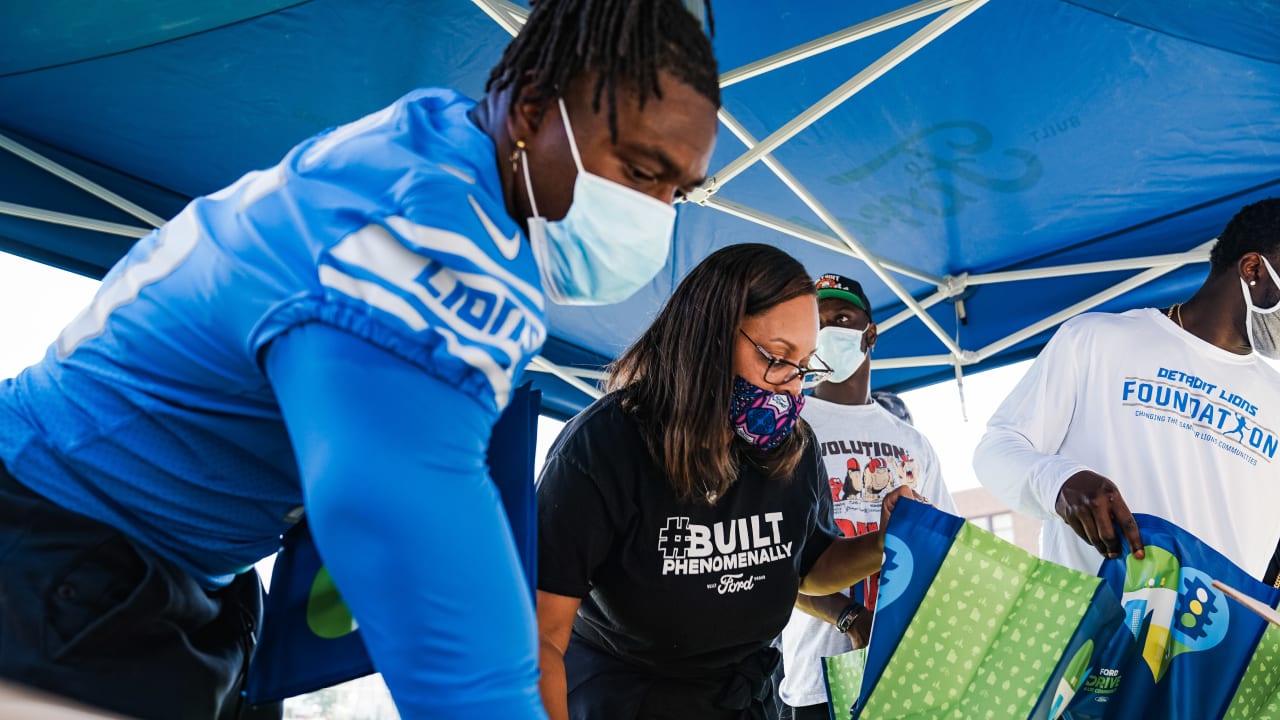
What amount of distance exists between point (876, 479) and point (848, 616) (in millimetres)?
765

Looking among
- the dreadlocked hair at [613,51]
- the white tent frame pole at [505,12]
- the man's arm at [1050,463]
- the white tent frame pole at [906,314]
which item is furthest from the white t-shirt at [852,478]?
the dreadlocked hair at [613,51]

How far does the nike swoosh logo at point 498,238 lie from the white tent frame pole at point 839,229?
9.24ft

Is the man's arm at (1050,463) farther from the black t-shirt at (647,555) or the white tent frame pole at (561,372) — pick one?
the white tent frame pole at (561,372)

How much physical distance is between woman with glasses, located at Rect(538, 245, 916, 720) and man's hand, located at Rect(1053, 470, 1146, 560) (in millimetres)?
458

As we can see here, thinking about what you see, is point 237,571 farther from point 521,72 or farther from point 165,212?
point 165,212

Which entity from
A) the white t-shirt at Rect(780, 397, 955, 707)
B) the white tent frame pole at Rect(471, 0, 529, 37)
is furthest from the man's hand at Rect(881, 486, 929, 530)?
the white tent frame pole at Rect(471, 0, 529, 37)

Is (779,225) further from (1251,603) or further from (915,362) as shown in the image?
(1251,603)

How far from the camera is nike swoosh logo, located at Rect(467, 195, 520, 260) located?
2.97 ft

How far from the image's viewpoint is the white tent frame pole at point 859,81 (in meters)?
A: 3.43

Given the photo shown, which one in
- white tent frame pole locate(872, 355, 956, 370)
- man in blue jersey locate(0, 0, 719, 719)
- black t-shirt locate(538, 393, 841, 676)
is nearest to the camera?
man in blue jersey locate(0, 0, 719, 719)

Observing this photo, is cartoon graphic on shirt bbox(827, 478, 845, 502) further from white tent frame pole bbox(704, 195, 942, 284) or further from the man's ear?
the man's ear

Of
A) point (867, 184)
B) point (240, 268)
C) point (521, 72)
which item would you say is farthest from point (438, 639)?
point (867, 184)

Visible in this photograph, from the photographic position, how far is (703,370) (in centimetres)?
204

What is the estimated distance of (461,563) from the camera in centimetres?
82
